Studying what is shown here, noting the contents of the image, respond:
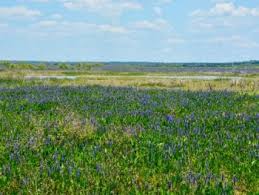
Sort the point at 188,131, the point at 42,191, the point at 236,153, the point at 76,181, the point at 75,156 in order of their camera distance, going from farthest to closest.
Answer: the point at 188,131 → the point at 236,153 → the point at 75,156 → the point at 76,181 → the point at 42,191

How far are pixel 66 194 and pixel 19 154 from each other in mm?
2022

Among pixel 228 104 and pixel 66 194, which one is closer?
pixel 66 194

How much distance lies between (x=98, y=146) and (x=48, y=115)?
4.77m

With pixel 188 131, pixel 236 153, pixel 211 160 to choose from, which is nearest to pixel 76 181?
pixel 211 160

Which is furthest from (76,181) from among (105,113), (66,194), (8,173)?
(105,113)

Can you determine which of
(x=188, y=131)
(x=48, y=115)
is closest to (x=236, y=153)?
(x=188, y=131)

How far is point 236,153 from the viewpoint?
362 inches

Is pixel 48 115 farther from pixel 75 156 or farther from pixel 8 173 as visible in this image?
pixel 8 173

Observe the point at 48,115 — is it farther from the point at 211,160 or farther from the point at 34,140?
the point at 211,160

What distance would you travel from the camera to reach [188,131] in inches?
434

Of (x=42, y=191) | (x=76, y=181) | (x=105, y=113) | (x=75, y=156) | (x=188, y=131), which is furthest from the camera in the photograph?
(x=105, y=113)

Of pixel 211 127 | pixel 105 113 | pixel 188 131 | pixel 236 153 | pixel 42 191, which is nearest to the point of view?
pixel 42 191

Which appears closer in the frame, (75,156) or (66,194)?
(66,194)

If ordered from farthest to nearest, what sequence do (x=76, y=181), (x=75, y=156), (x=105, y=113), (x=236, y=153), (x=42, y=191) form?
(x=105, y=113)
(x=236, y=153)
(x=75, y=156)
(x=76, y=181)
(x=42, y=191)
